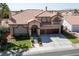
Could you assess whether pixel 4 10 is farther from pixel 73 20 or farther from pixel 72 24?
pixel 73 20

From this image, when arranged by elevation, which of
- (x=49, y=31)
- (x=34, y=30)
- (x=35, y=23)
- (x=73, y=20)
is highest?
(x=35, y=23)

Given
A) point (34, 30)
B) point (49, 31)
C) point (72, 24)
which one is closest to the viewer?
point (34, 30)

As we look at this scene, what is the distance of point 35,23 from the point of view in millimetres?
19203

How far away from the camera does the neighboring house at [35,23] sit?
63.5ft

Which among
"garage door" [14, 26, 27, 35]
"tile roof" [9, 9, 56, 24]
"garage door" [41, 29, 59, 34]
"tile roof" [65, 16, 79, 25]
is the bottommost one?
"garage door" [41, 29, 59, 34]

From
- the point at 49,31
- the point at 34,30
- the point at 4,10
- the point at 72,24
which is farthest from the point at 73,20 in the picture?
the point at 4,10

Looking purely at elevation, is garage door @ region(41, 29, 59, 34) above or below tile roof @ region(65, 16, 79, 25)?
below

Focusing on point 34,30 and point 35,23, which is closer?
point 35,23

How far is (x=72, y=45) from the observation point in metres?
15.5

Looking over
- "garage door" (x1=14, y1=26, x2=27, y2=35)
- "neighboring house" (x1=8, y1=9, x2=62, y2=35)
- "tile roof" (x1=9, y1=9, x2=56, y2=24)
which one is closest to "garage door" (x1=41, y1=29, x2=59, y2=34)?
"neighboring house" (x1=8, y1=9, x2=62, y2=35)

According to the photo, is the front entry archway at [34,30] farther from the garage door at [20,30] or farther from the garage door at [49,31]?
the garage door at [49,31]

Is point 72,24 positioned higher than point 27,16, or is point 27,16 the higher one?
point 27,16

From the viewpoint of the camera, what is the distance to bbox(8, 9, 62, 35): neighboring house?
1934 cm

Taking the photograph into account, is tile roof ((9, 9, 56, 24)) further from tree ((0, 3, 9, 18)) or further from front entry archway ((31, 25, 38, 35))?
tree ((0, 3, 9, 18))
